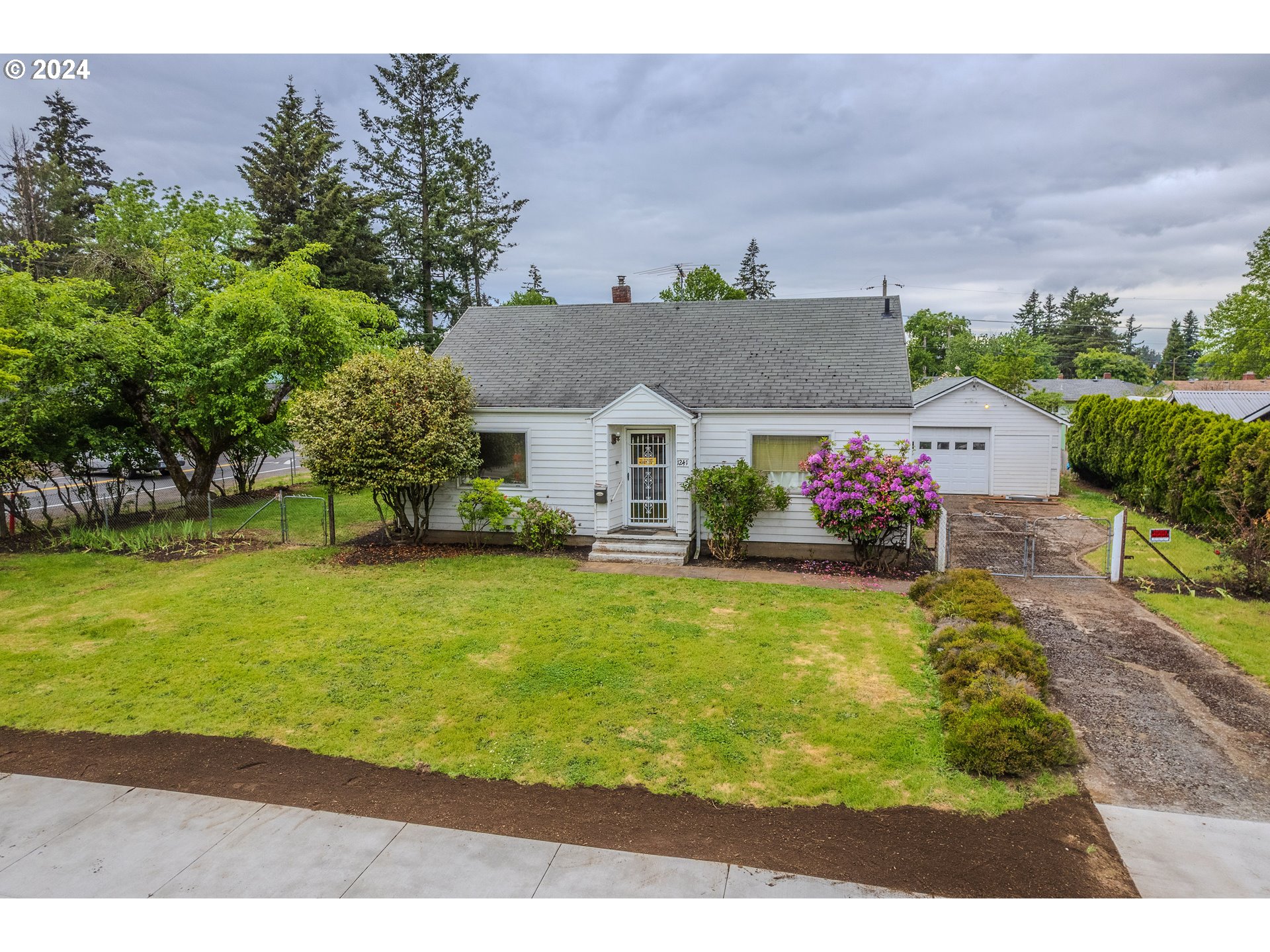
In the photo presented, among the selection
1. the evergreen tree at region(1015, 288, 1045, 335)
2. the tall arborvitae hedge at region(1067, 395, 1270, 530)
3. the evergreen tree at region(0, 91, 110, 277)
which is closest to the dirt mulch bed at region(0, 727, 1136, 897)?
the tall arborvitae hedge at region(1067, 395, 1270, 530)

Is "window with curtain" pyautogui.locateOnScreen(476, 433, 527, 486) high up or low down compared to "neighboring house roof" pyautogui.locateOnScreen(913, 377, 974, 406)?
down

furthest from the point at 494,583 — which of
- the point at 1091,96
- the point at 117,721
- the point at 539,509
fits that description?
the point at 1091,96

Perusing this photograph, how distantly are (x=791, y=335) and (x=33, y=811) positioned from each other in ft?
42.2

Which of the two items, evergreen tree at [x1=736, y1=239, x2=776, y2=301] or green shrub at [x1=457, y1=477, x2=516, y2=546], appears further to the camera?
evergreen tree at [x1=736, y1=239, x2=776, y2=301]

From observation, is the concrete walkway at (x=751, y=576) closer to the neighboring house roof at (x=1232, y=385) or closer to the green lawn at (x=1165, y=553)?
the green lawn at (x=1165, y=553)

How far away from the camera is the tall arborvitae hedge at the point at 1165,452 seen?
1304 cm

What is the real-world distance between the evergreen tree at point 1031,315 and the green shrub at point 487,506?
94.0 m

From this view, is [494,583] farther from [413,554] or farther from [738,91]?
[738,91]

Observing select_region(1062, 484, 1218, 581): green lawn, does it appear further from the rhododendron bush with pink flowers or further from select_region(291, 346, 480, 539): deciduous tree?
select_region(291, 346, 480, 539): deciduous tree

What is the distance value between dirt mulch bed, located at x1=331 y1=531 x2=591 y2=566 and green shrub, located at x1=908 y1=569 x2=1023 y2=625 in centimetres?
591

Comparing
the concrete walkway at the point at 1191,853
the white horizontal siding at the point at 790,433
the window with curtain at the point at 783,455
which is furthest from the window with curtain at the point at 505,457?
the concrete walkway at the point at 1191,853

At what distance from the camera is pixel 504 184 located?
35.1 meters

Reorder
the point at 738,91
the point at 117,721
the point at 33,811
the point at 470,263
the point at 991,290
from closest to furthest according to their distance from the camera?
the point at 33,811 < the point at 117,721 < the point at 738,91 < the point at 470,263 < the point at 991,290

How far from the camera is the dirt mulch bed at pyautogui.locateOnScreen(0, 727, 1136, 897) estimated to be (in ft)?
12.6
